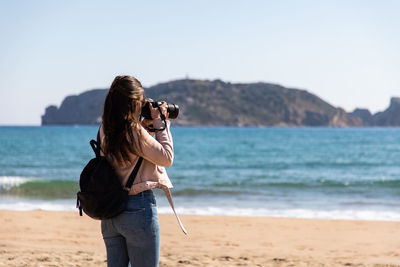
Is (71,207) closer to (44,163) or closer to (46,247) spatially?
(46,247)

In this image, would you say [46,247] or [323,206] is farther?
[323,206]

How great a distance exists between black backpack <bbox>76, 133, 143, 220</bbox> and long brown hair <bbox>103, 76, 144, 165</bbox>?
8 centimetres

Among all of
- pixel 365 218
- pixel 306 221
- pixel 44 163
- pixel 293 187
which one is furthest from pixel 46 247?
pixel 44 163

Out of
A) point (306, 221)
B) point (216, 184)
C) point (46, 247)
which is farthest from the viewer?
point (216, 184)

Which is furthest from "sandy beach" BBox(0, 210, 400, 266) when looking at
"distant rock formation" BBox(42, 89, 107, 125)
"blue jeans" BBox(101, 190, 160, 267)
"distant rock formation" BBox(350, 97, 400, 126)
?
"distant rock formation" BBox(350, 97, 400, 126)

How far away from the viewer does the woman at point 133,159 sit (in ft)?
8.50

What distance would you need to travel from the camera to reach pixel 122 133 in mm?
2580

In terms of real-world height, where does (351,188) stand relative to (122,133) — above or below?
below

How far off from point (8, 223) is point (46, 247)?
2163 millimetres

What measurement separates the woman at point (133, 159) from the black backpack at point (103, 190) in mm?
40

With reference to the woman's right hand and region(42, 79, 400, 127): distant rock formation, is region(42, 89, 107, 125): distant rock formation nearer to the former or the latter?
region(42, 79, 400, 127): distant rock formation

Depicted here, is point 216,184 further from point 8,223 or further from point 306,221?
point 8,223

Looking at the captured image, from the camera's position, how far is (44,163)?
30781 mm

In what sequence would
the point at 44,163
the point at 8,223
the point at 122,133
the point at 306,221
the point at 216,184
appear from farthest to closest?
the point at 44,163 → the point at 216,184 → the point at 306,221 → the point at 8,223 → the point at 122,133
